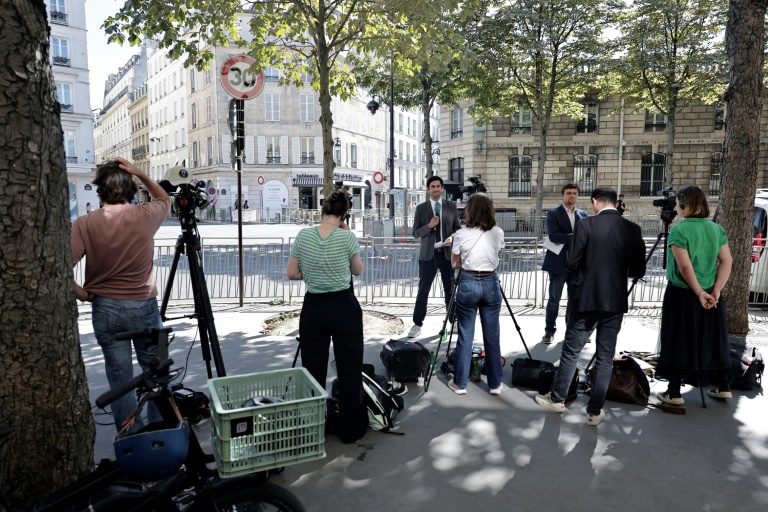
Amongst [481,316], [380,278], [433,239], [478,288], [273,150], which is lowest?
[380,278]

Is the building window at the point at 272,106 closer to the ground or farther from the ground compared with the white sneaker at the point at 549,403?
farther from the ground

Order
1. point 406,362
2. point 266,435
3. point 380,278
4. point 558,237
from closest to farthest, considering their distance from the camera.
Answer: point 266,435 < point 406,362 < point 558,237 < point 380,278

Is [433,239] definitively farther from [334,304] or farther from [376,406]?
[334,304]

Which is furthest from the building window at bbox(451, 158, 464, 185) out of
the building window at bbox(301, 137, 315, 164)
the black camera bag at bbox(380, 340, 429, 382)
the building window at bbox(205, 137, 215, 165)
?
the black camera bag at bbox(380, 340, 429, 382)

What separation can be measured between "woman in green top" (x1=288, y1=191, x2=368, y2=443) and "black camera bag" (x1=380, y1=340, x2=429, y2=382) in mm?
1358

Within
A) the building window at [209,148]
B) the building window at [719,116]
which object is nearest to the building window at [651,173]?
the building window at [719,116]

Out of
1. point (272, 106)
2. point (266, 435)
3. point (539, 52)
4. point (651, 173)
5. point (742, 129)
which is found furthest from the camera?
point (272, 106)

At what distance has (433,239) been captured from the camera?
7.42 metres

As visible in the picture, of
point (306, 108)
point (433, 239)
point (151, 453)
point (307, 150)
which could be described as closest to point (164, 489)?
point (151, 453)

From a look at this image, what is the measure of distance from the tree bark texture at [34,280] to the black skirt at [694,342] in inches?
185

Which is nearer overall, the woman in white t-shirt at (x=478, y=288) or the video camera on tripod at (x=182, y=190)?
the video camera on tripod at (x=182, y=190)

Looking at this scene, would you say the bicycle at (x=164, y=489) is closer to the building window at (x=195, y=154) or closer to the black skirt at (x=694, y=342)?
the black skirt at (x=694, y=342)

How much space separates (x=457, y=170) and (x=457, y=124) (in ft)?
9.70

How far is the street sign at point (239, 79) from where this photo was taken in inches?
297
